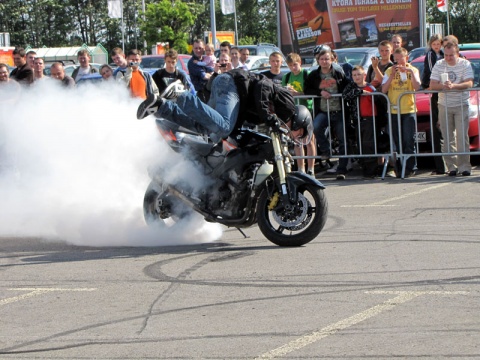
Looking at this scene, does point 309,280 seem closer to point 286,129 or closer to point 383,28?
point 286,129

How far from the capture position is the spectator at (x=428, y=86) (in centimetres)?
1405

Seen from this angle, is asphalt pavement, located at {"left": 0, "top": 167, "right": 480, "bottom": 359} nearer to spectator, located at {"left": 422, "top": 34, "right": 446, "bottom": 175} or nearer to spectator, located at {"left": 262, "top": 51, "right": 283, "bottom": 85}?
spectator, located at {"left": 422, "top": 34, "right": 446, "bottom": 175}

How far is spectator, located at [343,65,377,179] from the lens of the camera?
14047 mm

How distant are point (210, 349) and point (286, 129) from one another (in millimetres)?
3518

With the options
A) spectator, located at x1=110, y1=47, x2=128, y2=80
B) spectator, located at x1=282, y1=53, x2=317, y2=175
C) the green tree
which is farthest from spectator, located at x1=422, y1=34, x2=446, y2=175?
the green tree

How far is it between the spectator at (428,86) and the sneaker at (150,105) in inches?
262

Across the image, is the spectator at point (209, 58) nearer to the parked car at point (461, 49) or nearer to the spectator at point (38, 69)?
the spectator at point (38, 69)

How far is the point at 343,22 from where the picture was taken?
26484 mm

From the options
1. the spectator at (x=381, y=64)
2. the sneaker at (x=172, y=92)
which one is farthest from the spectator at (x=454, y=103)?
the sneaker at (x=172, y=92)

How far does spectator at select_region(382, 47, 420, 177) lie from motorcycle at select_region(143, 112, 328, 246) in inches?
216

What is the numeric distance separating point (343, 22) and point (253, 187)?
1871 cm

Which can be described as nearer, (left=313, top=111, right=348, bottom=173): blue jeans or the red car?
the red car

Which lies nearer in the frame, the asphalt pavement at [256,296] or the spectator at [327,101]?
the asphalt pavement at [256,296]

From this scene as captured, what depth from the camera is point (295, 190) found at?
27.6 feet
